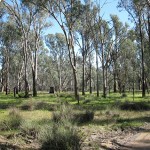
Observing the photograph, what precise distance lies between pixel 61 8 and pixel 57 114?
24.3 meters

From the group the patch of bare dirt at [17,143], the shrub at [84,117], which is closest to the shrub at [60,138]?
the patch of bare dirt at [17,143]

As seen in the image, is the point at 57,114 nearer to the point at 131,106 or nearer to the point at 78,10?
the point at 131,106

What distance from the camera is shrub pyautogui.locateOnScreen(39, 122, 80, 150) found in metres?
9.32

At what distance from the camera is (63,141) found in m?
9.31

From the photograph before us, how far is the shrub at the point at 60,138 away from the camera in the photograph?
30.6 feet

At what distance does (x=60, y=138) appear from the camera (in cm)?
946

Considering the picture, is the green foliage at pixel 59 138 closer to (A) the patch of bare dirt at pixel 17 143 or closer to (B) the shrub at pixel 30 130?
(A) the patch of bare dirt at pixel 17 143

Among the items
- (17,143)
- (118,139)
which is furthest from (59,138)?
(118,139)

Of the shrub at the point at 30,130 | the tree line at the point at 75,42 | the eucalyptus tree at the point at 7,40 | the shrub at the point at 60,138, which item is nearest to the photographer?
the shrub at the point at 60,138

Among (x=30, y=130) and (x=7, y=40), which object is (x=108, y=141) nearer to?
(x=30, y=130)

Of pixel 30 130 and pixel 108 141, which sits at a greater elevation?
pixel 30 130

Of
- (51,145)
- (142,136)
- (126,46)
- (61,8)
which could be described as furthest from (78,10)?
(126,46)

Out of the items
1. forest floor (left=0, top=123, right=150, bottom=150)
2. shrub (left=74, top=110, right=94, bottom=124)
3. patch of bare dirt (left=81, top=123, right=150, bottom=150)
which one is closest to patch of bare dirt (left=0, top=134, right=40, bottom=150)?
forest floor (left=0, top=123, right=150, bottom=150)

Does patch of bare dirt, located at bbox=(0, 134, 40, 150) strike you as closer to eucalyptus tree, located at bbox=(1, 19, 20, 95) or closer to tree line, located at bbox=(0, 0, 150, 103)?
tree line, located at bbox=(0, 0, 150, 103)
